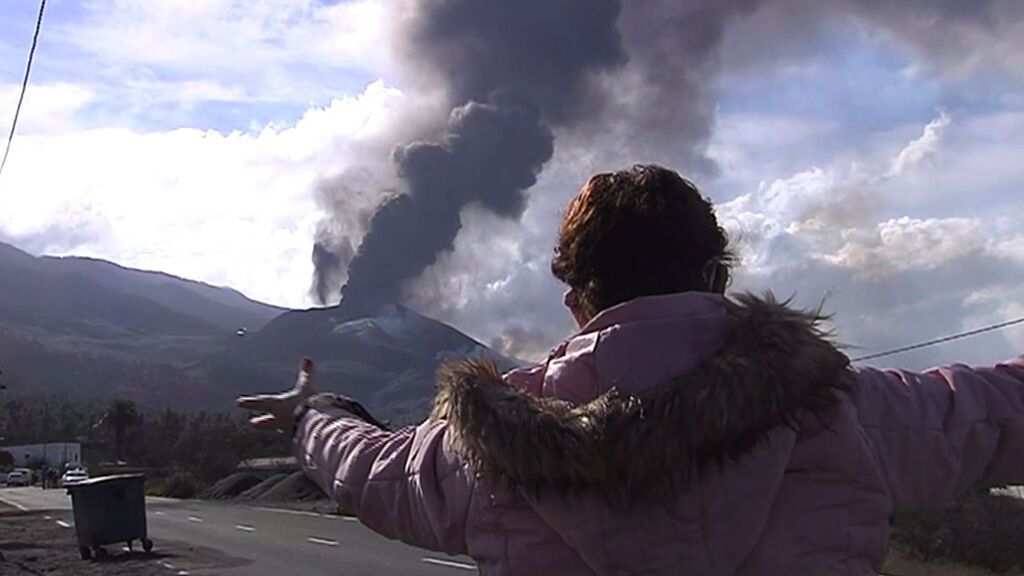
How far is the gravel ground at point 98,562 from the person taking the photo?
1997 centimetres

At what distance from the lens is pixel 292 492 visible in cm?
4703

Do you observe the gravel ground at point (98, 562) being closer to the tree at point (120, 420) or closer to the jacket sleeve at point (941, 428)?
the jacket sleeve at point (941, 428)

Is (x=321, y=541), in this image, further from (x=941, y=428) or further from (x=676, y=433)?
(x=676, y=433)

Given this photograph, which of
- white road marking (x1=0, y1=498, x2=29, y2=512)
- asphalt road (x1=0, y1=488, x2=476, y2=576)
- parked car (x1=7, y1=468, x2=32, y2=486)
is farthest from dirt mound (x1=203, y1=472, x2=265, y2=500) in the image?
parked car (x1=7, y1=468, x2=32, y2=486)

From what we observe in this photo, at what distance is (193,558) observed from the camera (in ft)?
71.7

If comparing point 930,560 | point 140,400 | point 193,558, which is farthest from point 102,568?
point 140,400

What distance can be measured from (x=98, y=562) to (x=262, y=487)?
29642 mm

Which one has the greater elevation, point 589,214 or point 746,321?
point 589,214

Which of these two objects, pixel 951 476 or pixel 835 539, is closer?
pixel 835 539

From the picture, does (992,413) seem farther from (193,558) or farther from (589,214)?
(193,558)

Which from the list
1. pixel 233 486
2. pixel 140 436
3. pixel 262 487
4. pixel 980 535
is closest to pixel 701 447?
pixel 980 535

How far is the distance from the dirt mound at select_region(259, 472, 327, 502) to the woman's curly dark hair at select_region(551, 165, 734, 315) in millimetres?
42734

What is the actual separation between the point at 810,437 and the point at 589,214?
0.50 m

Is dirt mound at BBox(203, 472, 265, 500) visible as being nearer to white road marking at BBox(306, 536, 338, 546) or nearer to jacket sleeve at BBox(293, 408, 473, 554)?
white road marking at BBox(306, 536, 338, 546)
